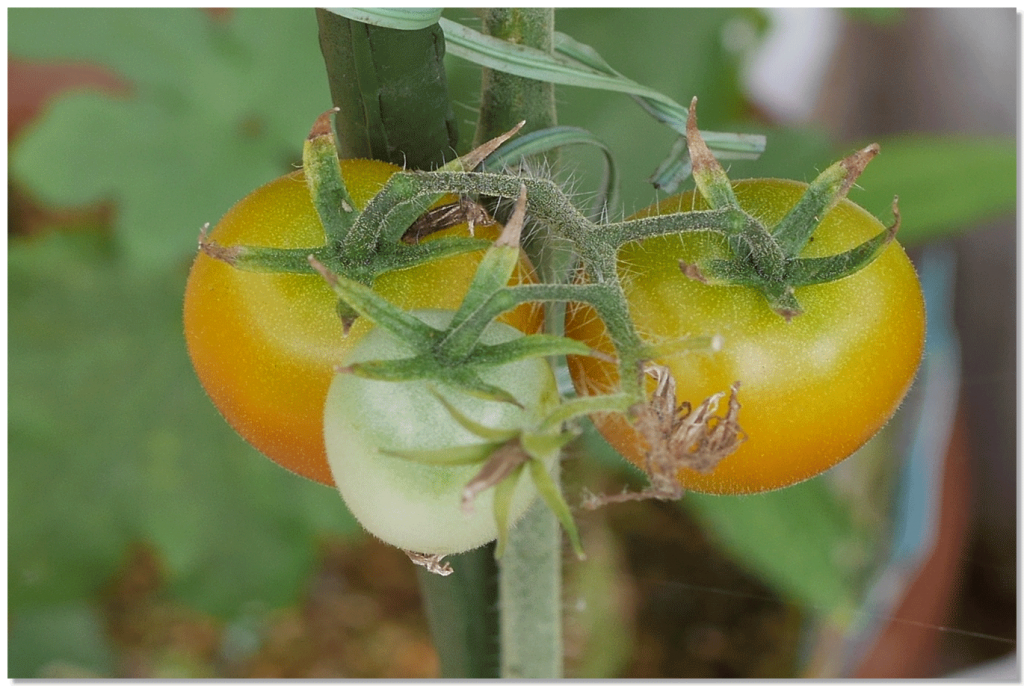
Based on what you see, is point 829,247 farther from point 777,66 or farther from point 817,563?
point 777,66

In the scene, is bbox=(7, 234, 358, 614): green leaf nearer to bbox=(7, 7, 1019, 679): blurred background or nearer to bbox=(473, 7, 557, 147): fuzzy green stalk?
bbox=(7, 7, 1019, 679): blurred background

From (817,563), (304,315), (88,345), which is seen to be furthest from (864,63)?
(304,315)

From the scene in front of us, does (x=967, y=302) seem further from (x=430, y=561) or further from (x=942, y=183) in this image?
(x=430, y=561)

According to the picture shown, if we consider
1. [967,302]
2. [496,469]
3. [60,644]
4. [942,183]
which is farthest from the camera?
[967,302]

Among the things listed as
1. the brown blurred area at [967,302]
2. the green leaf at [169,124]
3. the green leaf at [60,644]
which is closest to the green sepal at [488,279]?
the green leaf at [169,124]

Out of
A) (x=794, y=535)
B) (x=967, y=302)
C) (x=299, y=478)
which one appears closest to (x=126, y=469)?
(x=299, y=478)

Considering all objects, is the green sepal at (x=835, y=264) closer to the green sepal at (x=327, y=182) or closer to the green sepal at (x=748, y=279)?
the green sepal at (x=748, y=279)

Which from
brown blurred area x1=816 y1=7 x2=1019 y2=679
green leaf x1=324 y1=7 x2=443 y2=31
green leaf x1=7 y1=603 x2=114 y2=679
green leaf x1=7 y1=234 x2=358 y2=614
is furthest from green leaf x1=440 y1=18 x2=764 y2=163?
green leaf x1=7 y1=603 x2=114 y2=679
